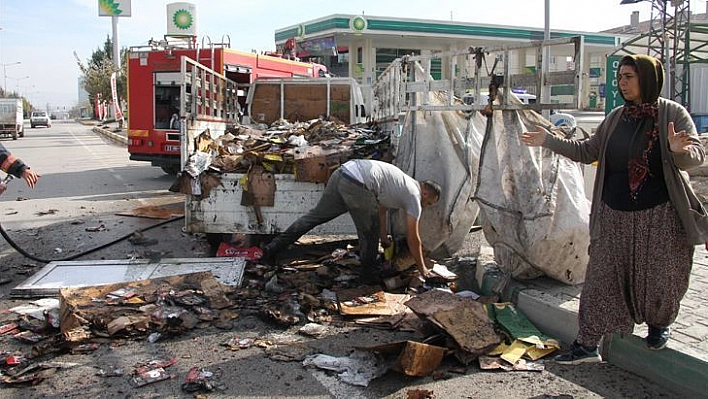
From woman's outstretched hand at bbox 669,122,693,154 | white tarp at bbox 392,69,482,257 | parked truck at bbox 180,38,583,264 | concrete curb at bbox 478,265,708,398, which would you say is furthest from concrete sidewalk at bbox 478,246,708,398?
woman's outstretched hand at bbox 669,122,693,154

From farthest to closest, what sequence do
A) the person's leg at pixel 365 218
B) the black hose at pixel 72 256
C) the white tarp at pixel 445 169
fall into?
the black hose at pixel 72 256
the white tarp at pixel 445 169
the person's leg at pixel 365 218

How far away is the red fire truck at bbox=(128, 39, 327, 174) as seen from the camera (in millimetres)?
11094

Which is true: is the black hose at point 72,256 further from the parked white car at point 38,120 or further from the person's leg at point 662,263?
the parked white car at point 38,120

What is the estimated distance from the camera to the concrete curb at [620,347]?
10.7 feet

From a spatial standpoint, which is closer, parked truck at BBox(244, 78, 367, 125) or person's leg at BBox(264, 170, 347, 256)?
person's leg at BBox(264, 170, 347, 256)

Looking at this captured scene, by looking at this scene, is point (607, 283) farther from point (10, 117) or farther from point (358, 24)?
point (10, 117)

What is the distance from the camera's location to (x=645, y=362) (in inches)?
137

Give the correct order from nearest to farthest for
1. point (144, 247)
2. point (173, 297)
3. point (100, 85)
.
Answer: point (173, 297) < point (144, 247) < point (100, 85)

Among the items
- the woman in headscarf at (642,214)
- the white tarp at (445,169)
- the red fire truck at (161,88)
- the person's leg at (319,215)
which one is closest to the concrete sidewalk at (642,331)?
the woman in headscarf at (642,214)

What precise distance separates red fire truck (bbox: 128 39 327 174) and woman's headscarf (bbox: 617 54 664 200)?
8.35 meters

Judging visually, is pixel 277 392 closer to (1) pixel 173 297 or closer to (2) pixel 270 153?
(1) pixel 173 297

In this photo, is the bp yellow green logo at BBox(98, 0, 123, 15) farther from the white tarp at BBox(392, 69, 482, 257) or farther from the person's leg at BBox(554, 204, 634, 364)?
the person's leg at BBox(554, 204, 634, 364)

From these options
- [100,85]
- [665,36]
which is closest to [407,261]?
[665,36]

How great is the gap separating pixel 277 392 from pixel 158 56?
929cm
